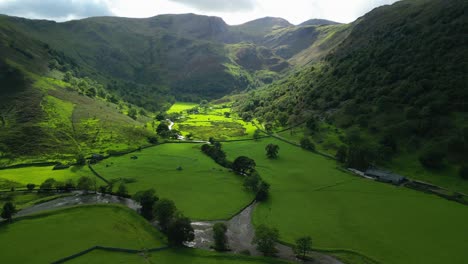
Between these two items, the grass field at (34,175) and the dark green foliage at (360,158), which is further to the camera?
the dark green foliage at (360,158)

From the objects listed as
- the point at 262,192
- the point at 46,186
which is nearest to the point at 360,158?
the point at 262,192

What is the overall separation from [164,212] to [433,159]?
325 feet

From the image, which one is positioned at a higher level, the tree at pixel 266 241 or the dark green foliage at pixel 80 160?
the dark green foliage at pixel 80 160

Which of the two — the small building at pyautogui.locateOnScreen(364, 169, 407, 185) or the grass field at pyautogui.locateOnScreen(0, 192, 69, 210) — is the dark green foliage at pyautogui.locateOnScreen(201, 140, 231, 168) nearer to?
the small building at pyautogui.locateOnScreen(364, 169, 407, 185)

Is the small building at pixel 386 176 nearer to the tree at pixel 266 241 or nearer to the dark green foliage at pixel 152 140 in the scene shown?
the tree at pixel 266 241

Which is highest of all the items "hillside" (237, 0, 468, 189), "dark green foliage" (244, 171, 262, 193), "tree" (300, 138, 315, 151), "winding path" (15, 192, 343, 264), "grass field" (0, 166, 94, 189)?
"hillside" (237, 0, 468, 189)

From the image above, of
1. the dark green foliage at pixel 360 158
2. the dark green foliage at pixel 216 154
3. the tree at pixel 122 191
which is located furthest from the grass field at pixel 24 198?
the dark green foliage at pixel 360 158

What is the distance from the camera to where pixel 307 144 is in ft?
501

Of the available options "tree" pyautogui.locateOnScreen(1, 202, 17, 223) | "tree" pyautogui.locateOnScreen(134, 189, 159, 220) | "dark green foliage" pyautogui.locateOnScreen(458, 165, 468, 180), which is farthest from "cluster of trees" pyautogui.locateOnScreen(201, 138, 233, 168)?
"dark green foliage" pyautogui.locateOnScreen(458, 165, 468, 180)

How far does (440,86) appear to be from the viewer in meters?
146

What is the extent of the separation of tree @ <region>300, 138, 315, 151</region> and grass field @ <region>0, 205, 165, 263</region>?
9730cm

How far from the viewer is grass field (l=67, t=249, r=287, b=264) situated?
2522 inches

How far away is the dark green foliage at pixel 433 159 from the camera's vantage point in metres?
109

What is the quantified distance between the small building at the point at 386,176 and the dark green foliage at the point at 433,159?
1202 cm
